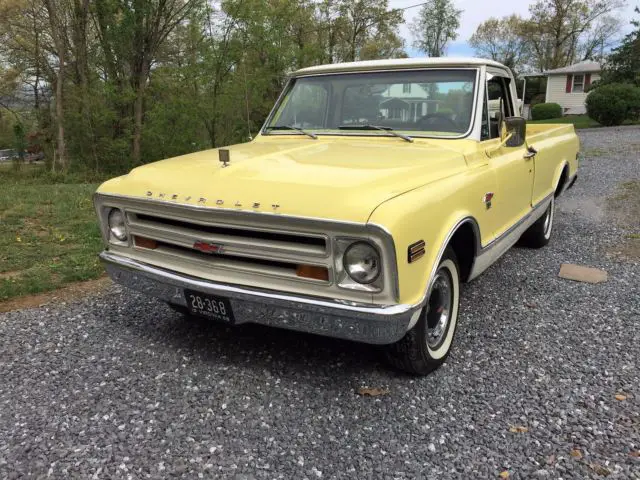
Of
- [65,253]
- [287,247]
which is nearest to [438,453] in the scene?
[287,247]

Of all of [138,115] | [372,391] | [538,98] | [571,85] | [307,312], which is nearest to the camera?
[307,312]

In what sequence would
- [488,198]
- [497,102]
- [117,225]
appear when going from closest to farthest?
[117,225] < [488,198] < [497,102]

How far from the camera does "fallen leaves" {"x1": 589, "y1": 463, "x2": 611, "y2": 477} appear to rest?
221cm

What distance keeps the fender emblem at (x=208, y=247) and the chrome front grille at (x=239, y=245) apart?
10 mm

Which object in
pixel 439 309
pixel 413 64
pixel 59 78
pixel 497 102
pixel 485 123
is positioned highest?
pixel 59 78

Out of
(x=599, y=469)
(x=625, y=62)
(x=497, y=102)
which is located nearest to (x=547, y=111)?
(x=625, y=62)

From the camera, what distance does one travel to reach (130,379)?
2963 mm

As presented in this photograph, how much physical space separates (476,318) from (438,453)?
1.65 m

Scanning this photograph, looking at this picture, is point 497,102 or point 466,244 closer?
point 466,244

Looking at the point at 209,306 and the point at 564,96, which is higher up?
the point at 209,306

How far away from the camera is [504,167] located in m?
3.88

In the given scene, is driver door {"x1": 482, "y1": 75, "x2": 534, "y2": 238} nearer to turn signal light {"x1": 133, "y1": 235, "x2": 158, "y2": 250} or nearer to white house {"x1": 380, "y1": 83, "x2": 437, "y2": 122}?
white house {"x1": 380, "y1": 83, "x2": 437, "y2": 122}

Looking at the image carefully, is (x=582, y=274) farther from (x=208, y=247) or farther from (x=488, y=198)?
(x=208, y=247)

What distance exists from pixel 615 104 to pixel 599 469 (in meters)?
23.7
